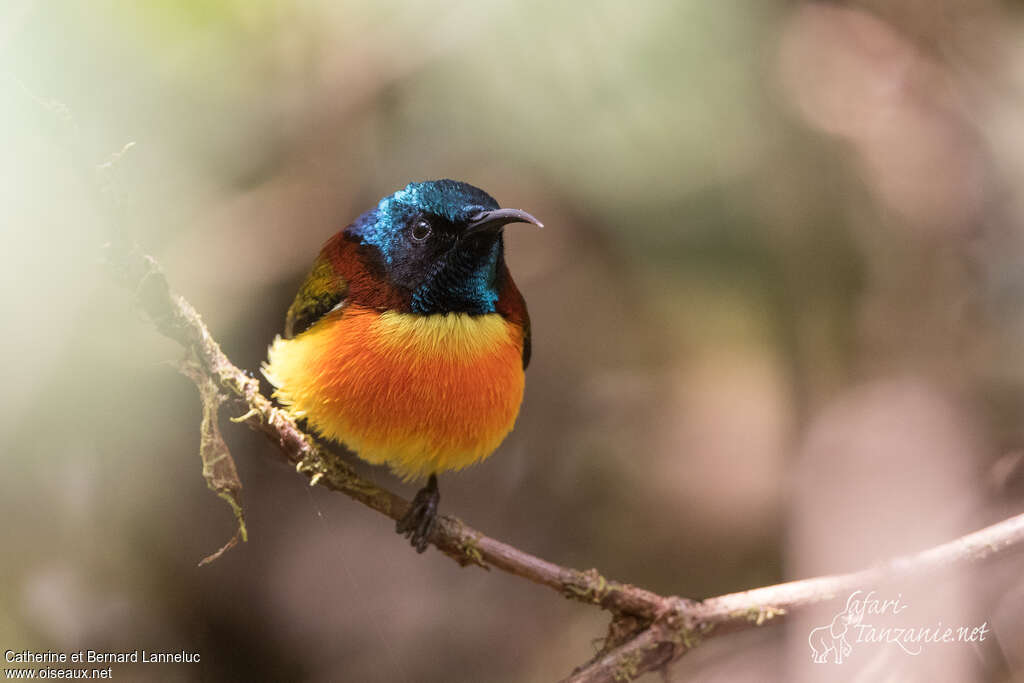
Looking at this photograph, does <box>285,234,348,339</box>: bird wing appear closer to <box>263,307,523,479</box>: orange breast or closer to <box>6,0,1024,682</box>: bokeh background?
<box>263,307,523,479</box>: orange breast

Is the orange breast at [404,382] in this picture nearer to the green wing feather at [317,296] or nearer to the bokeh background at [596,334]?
the green wing feather at [317,296]

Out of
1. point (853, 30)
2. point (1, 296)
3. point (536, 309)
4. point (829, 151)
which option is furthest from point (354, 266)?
point (853, 30)

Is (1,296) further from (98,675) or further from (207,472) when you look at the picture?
(98,675)

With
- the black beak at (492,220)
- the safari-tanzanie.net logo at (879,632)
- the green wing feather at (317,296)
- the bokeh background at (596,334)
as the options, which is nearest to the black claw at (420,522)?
the green wing feather at (317,296)

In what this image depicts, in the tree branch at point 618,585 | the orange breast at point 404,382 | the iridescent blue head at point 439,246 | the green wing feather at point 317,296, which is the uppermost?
the green wing feather at point 317,296

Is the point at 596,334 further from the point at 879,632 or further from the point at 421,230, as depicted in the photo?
the point at 421,230

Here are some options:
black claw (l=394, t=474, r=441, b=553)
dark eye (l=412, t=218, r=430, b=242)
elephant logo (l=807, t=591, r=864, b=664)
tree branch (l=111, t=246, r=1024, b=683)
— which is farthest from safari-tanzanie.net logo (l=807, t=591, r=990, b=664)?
dark eye (l=412, t=218, r=430, b=242)

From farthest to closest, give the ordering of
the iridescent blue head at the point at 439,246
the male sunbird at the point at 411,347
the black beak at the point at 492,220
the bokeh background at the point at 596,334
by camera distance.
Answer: the bokeh background at the point at 596,334, the male sunbird at the point at 411,347, the iridescent blue head at the point at 439,246, the black beak at the point at 492,220
